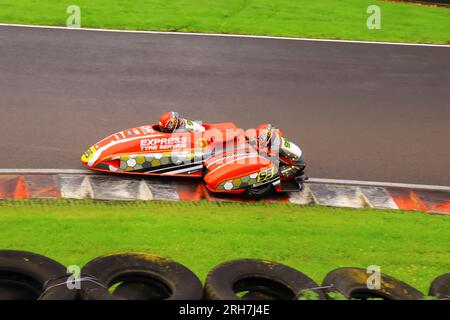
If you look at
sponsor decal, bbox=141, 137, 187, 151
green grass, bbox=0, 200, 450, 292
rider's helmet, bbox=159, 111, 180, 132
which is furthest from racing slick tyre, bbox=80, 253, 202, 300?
rider's helmet, bbox=159, 111, 180, 132

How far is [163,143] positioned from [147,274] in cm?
458

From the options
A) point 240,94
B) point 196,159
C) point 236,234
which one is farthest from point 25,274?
point 240,94

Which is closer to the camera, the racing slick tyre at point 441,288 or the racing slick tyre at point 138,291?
the racing slick tyre at point 138,291

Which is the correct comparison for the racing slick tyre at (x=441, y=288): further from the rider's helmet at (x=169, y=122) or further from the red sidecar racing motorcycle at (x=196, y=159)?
the rider's helmet at (x=169, y=122)

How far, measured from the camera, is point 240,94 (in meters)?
16.9

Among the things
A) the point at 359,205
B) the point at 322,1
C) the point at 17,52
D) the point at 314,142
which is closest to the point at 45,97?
the point at 17,52

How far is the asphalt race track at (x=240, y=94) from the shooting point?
14438 mm

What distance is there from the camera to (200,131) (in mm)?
13117

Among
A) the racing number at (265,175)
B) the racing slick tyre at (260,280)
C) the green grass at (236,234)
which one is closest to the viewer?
the racing slick tyre at (260,280)

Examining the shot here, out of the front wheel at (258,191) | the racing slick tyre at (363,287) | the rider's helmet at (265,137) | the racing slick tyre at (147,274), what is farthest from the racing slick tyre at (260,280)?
the rider's helmet at (265,137)

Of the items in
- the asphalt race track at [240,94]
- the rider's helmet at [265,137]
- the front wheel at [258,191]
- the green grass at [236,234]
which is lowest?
the green grass at [236,234]

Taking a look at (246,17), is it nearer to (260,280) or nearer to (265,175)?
(265,175)

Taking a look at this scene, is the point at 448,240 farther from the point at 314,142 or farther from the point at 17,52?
the point at 17,52
